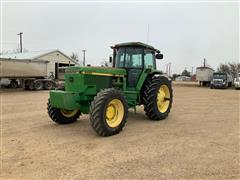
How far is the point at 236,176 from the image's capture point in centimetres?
457

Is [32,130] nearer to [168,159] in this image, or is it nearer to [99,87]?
[99,87]

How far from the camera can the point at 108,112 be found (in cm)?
716

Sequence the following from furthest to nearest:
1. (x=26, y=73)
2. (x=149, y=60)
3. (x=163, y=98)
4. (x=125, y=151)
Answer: (x=26, y=73), (x=163, y=98), (x=149, y=60), (x=125, y=151)

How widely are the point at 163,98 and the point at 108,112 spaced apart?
9.74ft

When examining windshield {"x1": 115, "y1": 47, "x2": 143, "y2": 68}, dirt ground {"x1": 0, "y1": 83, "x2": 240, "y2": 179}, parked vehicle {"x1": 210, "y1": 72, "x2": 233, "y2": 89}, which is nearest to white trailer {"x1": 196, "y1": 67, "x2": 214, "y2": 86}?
parked vehicle {"x1": 210, "y1": 72, "x2": 233, "y2": 89}

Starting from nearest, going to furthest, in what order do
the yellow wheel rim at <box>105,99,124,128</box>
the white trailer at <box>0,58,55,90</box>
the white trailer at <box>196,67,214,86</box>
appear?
the yellow wheel rim at <box>105,99,124,128</box> → the white trailer at <box>0,58,55,90</box> → the white trailer at <box>196,67,214,86</box>

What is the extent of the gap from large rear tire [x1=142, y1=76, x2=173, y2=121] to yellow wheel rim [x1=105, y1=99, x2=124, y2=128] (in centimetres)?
153

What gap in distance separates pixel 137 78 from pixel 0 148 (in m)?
4.46

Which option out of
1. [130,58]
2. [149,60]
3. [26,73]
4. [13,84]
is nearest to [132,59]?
[130,58]

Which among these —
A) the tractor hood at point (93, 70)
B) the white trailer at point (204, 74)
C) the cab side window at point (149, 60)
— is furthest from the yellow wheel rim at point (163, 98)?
the white trailer at point (204, 74)

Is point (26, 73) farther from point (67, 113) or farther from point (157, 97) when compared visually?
point (157, 97)

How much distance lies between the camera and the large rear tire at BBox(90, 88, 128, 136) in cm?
672

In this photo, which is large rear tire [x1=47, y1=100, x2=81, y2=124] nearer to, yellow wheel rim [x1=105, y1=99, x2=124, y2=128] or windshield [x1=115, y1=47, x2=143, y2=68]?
yellow wheel rim [x1=105, y1=99, x2=124, y2=128]

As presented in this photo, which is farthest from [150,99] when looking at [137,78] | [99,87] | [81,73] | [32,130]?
[32,130]
